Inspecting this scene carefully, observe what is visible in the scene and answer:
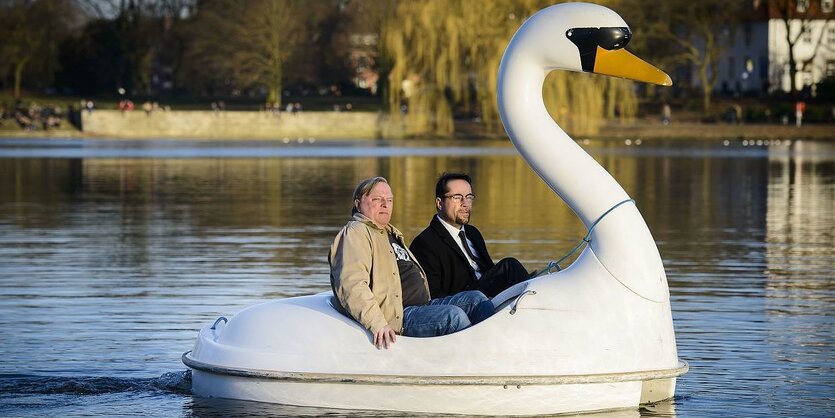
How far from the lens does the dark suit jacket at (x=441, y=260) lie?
34.6ft

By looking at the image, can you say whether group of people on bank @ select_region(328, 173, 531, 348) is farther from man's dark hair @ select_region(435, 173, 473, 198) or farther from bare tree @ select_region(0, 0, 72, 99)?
bare tree @ select_region(0, 0, 72, 99)

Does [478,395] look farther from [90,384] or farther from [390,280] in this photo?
[90,384]

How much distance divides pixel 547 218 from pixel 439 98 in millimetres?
44594

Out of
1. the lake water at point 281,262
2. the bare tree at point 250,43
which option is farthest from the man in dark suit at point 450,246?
the bare tree at point 250,43

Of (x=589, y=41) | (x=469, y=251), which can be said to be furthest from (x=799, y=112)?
(x=589, y=41)

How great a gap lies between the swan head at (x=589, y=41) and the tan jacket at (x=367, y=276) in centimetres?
147

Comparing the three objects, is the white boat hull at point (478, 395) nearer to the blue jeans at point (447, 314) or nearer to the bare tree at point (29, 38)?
the blue jeans at point (447, 314)

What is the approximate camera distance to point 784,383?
11.0 metres

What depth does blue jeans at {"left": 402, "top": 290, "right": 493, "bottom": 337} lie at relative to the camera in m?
9.43

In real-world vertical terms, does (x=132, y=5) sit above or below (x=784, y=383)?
above

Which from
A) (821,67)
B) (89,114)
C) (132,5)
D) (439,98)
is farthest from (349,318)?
(132,5)

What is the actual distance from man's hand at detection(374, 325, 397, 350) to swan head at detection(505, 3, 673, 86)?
1817mm

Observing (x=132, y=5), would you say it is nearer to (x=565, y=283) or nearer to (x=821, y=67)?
(x=821, y=67)

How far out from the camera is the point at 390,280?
31.2ft
